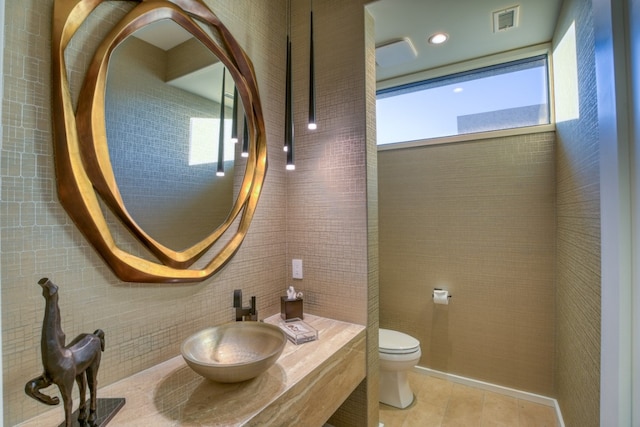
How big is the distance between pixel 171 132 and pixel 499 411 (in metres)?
2.85

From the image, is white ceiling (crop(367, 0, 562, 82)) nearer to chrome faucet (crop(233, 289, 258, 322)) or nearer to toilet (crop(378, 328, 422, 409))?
chrome faucet (crop(233, 289, 258, 322))

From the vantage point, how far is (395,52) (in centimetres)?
240

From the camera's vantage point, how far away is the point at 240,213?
5.35 feet

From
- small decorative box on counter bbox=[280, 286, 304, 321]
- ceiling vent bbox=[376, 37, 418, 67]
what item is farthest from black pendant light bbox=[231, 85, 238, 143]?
ceiling vent bbox=[376, 37, 418, 67]

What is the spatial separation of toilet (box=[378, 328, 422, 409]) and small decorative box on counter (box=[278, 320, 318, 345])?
0.85m

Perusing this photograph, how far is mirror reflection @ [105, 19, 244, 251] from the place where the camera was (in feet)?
3.76

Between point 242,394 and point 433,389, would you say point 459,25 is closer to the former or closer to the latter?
point 242,394

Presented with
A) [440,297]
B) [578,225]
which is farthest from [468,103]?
[440,297]

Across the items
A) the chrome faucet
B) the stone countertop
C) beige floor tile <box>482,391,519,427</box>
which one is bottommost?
beige floor tile <box>482,391,519,427</box>

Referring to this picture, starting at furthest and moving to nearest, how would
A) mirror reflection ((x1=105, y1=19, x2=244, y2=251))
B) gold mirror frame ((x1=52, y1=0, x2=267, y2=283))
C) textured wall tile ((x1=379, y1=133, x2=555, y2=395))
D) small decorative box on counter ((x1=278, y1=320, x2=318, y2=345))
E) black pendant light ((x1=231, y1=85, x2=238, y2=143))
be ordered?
textured wall tile ((x1=379, y1=133, x2=555, y2=395))
black pendant light ((x1=231, y1=85, x2=238, y2=143))
small decorative box on counter ((x1=278, y1=320, x2=318, y2=345))
mirror reflection ((x1=105, y1=19, x2=244, y2=251))
gold mirror frame ((x1=52, y1=0, x2=267, y2=283))

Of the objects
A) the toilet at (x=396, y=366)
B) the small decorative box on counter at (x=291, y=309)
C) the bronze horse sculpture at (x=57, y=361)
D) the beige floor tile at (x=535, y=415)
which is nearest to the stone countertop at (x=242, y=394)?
the bronze horse sculpture at (x=57, y=361)

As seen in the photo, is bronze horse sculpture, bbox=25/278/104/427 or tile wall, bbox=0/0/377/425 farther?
tile wall, bbox=0/0/377/425

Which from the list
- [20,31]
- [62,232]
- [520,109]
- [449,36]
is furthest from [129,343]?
[520,109]

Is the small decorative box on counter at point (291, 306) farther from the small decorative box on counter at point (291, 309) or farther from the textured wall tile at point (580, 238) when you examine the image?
the textured wall tile at point (580, 238)
